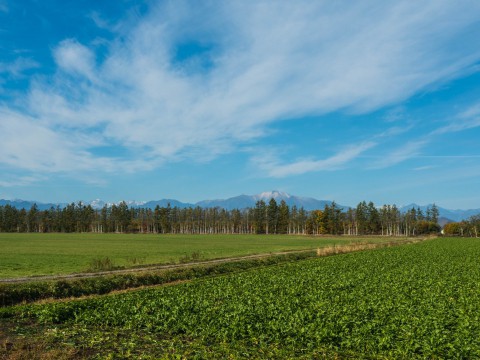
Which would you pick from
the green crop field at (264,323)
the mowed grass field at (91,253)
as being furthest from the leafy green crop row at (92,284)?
the mowed grass field at (91,253)

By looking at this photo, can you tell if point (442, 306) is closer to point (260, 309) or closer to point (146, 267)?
point (260, 309)

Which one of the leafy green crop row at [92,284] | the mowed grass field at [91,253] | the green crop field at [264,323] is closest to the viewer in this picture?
the green crop field at [264,323]

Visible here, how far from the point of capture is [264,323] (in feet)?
54.8

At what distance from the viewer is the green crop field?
13.6m

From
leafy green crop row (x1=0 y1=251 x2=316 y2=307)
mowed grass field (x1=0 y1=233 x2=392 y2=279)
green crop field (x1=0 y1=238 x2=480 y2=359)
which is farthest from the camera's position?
mowed grass field (x1=0 y1=233 x2=392 y2=279)

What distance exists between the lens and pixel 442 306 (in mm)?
19516

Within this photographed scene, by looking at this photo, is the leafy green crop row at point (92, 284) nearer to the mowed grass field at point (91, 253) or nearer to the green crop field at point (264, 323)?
the green crop field at point (264, 323)

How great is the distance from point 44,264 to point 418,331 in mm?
42013

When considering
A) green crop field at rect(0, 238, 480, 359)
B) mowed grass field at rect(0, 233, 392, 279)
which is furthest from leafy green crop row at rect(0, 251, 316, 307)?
mowed grass field at rect(0, 233, 392, 279)

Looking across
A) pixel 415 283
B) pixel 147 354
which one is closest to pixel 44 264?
pixel 147 354

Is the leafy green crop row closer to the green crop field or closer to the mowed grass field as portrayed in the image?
the green crop field

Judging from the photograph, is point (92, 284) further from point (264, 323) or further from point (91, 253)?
point (91, 253)

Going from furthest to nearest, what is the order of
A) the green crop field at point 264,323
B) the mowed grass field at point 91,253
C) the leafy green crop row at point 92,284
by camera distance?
the mowed grass field at point 91,253, the leafy green crop row at point 92,284, the green crop field at point 264,323

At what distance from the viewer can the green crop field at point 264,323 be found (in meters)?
13.6
